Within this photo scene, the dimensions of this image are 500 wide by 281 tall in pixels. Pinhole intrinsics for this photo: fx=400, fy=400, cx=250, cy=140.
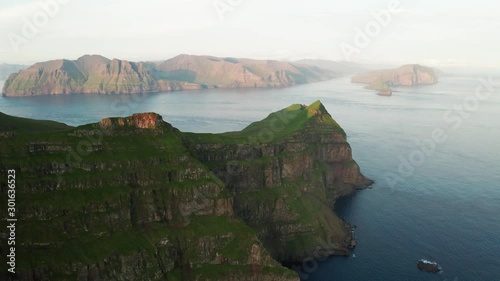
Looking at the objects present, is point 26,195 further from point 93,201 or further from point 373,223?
point 373,223

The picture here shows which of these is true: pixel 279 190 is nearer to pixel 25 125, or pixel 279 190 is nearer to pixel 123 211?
pixel 123 211

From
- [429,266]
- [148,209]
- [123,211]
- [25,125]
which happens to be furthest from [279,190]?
[25,125]

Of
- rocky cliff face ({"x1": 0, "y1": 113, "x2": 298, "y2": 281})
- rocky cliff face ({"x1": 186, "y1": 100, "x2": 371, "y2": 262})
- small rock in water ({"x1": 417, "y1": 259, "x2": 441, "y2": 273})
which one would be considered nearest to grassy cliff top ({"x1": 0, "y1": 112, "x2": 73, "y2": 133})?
rocky cliff face ({"x1": 0, "y1": 113, "x2": 298, "y2": 281})

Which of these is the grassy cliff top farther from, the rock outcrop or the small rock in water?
the small rock in water

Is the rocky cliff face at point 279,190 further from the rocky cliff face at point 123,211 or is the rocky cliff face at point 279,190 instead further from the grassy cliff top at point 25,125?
the grassy cliff top at point 25,125

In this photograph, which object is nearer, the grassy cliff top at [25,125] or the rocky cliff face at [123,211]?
the rocky cliff face at [123,211]

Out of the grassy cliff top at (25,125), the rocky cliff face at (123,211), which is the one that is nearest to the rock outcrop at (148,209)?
the rocky cliff face at (123,211)
